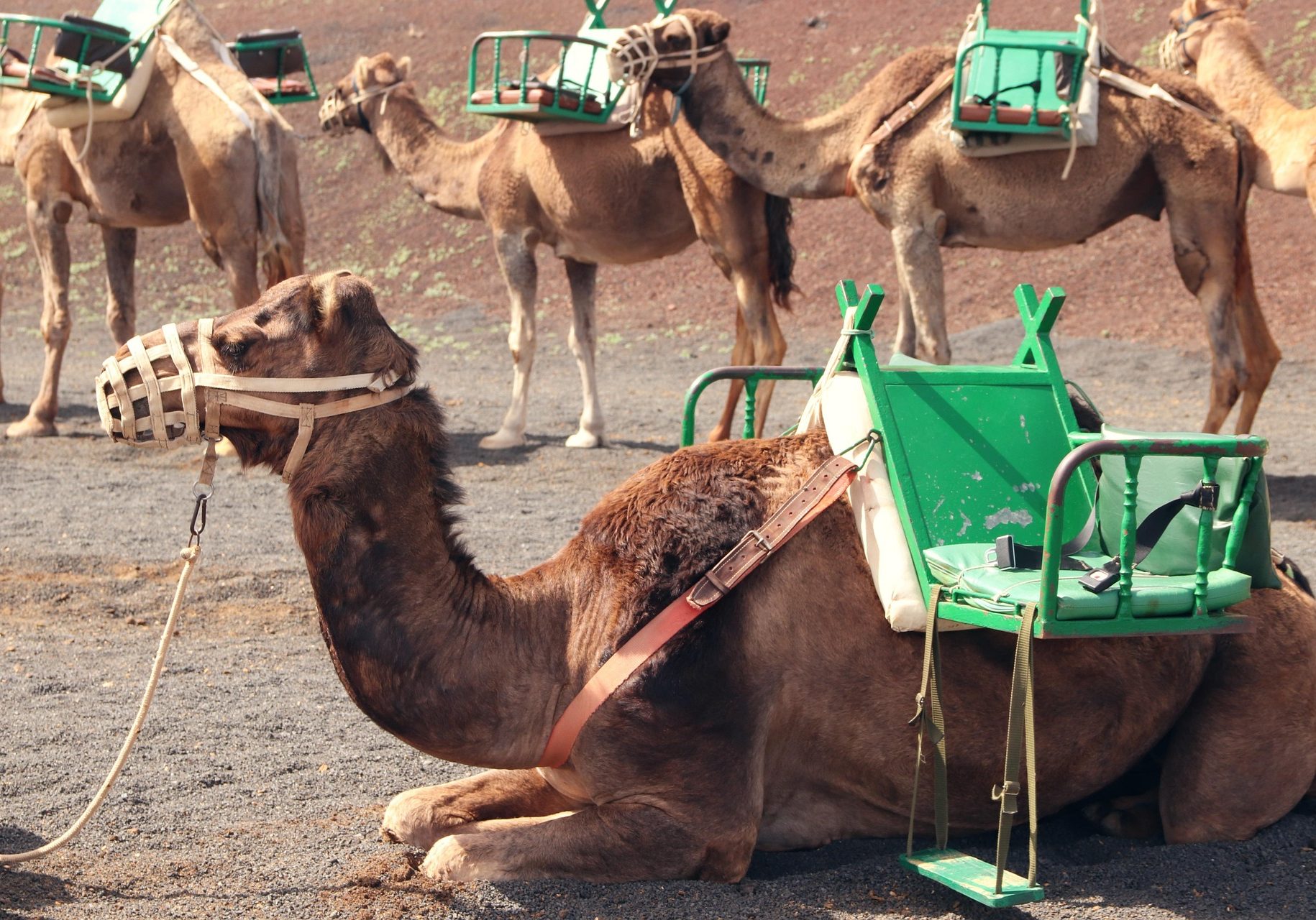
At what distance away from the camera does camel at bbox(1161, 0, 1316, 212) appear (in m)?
9.16

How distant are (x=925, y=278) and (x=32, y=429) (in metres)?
6.49

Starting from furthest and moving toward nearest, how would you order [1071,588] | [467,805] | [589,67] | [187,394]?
[589,67], [467,805], [187,394], [1071,588]

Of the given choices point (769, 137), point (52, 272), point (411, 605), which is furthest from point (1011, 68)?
point (52, 272)

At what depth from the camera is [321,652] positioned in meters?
6.10

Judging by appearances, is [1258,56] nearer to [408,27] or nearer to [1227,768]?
[1227,768]

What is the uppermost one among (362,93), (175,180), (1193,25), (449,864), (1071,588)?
(1193,25)

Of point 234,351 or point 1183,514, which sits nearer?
point 234,351

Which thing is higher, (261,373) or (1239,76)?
(1239,76)

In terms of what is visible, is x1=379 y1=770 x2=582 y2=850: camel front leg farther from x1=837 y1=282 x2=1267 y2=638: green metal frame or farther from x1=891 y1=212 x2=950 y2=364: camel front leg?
x1=891 y1=212 x2=950 y2=364: camel front leg

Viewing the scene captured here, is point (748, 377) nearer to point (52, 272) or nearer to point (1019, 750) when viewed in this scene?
point (1019, 750)

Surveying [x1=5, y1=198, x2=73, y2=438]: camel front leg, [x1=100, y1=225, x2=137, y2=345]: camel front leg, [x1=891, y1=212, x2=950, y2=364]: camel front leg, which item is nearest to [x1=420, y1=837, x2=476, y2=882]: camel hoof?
[x1=891, y1=212, x2=950, y2=364]: camel front leg

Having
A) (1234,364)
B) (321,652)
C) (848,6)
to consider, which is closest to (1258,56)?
(1234,364)

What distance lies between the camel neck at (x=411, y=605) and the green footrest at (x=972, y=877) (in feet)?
3.16

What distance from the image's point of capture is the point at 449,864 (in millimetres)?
3639
